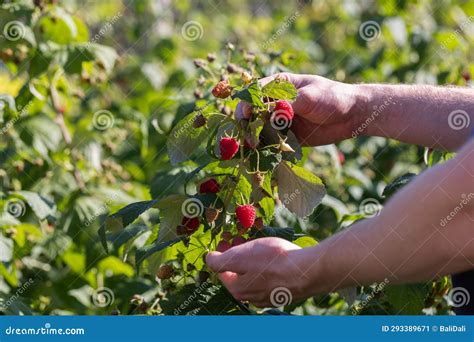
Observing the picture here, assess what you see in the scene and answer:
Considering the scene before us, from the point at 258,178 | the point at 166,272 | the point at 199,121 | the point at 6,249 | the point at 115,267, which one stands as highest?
the point at 199,121

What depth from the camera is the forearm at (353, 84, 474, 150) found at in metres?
2.23

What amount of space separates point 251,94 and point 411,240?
474 millimetres

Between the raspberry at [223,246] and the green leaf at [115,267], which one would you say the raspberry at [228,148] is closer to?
→ the raspberry at [223,246]

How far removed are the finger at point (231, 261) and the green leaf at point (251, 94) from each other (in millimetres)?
297

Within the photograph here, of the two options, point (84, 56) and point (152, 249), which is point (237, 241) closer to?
point (152, 249)

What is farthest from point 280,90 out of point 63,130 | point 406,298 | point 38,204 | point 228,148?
point 63,130

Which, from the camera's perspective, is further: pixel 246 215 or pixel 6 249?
pixel 6 249

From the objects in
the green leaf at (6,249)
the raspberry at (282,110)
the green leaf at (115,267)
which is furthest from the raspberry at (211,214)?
the green leaf at (115,267)

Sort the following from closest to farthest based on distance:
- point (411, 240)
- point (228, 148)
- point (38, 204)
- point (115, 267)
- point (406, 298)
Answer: point (411, 240) → point (228, 148) → point (406, 298) → point (38, 204) → point (115, 267)

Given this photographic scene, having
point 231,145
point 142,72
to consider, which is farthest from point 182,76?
point 231,145

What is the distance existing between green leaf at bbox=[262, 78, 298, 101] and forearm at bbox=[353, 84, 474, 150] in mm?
393

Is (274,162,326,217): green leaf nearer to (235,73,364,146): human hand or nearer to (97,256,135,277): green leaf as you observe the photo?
(235,73,364,146): human hand

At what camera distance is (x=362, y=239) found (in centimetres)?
159

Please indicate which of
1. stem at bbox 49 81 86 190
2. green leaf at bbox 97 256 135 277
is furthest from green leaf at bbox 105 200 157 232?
stem at bbox 49 81 86 190
